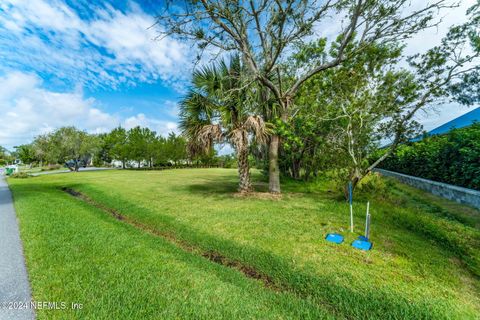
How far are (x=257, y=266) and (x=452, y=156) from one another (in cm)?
878

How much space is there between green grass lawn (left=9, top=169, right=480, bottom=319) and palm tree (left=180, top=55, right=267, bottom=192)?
2671mm

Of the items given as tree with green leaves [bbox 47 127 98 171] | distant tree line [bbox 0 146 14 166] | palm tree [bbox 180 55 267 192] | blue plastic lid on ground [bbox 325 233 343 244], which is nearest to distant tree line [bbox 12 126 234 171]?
tree with green leaves [bbox 47 127 98 171]

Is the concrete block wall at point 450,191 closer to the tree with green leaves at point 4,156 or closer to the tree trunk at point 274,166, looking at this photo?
the tree trunk at point 274,166

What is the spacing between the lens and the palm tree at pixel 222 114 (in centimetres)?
713

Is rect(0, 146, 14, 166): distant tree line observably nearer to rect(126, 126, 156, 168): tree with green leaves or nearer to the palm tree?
rect(126, 126, 156, 168): tree with green leaves

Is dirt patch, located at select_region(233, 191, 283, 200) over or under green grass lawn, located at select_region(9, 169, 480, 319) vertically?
over

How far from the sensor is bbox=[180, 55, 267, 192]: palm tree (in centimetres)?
713

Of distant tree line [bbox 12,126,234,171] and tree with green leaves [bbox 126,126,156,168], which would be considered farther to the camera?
tree with green leaves [bbox 126,126,156,168]

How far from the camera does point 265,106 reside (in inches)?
319

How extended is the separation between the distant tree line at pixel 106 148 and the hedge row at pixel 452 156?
13.4m

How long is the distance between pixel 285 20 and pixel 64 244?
868cm

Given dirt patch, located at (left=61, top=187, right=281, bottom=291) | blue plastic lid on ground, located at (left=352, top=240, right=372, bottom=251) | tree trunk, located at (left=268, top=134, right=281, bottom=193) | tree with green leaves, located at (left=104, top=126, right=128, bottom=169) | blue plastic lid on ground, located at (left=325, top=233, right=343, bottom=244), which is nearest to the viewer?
dirt patch, located at (left=61, top=187, right=281, bottom=291)

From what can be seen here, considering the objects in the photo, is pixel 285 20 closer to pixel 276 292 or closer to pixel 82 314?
pixel 276 292

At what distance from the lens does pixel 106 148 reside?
4559 centimetres
